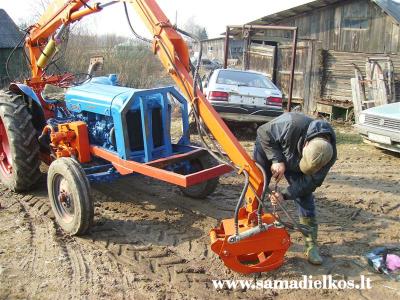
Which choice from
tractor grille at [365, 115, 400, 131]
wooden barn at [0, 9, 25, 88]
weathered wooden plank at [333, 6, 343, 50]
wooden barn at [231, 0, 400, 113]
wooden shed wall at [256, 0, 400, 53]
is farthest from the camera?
wooden barn at [0, 9, 25, 88]

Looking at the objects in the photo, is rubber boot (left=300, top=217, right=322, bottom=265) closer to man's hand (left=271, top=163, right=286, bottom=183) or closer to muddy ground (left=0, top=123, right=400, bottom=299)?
muddy ground (left=0, top=123, right=400, bottom=299)

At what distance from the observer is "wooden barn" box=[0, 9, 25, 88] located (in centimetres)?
2075

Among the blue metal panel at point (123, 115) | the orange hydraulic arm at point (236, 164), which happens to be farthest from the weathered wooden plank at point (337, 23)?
the orange hydraulic arm at point (236, 164)

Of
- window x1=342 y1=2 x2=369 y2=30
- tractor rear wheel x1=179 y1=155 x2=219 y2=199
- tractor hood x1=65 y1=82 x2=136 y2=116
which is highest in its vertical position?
window x1=342 y1=2 x2=369 y2=30

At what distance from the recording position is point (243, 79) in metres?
9.49

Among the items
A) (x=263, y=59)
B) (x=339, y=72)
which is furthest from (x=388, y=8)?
(x=263, y=59)

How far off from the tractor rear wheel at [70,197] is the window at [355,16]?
46.3 ft

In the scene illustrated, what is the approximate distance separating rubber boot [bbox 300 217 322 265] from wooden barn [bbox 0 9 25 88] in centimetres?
1910

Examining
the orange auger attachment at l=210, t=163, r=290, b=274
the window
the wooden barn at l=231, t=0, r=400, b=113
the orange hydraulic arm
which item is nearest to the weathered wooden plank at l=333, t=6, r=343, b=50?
the wooden barn at l=231, t=0, r=400, b=113

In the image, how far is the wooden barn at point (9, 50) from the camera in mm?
20750

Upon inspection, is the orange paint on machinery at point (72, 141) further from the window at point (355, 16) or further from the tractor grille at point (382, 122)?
the window at point (355, 16)

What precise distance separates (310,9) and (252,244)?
1446 centimetres

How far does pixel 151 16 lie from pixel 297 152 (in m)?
2.00

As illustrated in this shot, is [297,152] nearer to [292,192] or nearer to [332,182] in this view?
[292,192]
